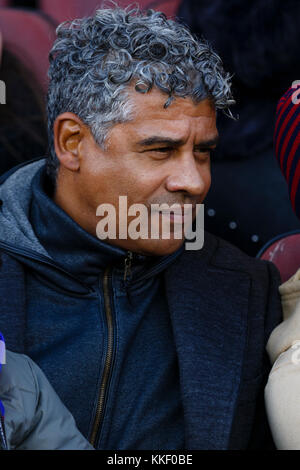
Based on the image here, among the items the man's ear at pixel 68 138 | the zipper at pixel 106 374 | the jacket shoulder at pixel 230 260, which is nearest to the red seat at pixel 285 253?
the jacket shoulder at pixel 230 260

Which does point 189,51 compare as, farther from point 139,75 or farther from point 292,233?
point 292,233

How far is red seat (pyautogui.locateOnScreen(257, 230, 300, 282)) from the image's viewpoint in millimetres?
2119

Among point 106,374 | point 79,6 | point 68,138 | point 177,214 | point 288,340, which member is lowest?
point 106,374

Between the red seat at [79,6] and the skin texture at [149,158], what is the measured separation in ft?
2.73

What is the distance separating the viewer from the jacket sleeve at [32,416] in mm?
1312

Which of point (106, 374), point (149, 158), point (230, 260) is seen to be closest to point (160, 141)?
point (149, 158)

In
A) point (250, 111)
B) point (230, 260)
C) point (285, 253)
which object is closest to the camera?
point (230, 260)

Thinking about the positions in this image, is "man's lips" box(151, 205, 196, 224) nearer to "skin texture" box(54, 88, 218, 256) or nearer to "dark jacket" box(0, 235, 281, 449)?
"skin texture" box(54, 88, 218, 256)

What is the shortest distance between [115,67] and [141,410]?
839mm

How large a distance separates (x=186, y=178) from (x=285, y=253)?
60 centimetres

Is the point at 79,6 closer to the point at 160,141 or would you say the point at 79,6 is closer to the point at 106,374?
the point at 160,141

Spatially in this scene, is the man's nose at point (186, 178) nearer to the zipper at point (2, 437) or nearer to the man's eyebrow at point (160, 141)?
the man's eyebrow at point (160, 141)

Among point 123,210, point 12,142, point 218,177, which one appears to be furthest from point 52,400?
point 12,142

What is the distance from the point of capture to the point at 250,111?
2.34 metres
